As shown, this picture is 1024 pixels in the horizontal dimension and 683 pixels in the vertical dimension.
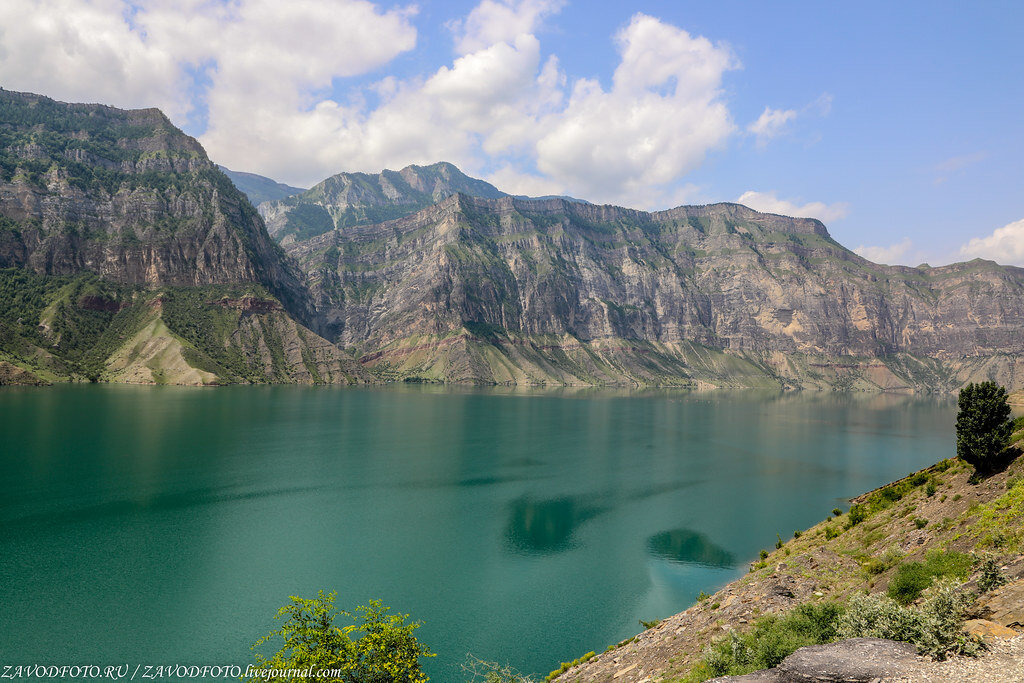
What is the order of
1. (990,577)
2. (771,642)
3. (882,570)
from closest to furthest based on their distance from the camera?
(990,577) < (771,642) < (882,570)

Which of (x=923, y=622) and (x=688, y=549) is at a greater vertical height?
(x=923, y=622)

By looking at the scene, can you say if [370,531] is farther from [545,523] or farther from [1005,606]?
[1005,606]

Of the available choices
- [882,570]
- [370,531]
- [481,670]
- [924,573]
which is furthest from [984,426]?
[370,531]

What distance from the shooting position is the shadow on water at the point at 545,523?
2852 inches

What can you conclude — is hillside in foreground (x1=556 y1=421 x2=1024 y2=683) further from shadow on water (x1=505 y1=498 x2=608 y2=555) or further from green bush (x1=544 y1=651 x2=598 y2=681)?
shadow on water (x1=505 y1=498 x2=608 y2=555)

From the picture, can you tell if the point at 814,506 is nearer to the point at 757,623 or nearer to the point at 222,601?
the point at 757,623

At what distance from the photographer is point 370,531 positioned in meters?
77.1

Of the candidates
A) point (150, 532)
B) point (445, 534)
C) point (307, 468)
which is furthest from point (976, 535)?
point (307, 468)

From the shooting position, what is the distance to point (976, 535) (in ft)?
97.2

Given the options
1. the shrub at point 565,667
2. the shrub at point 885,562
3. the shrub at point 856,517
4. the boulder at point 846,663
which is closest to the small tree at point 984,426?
the shrub at point 856,517

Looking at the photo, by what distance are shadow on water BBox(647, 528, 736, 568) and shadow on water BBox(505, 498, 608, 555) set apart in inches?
491

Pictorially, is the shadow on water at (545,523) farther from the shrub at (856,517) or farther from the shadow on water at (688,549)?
the shrub at (856,517)

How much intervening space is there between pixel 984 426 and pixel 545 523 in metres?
57.4

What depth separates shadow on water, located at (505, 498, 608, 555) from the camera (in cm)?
7244
